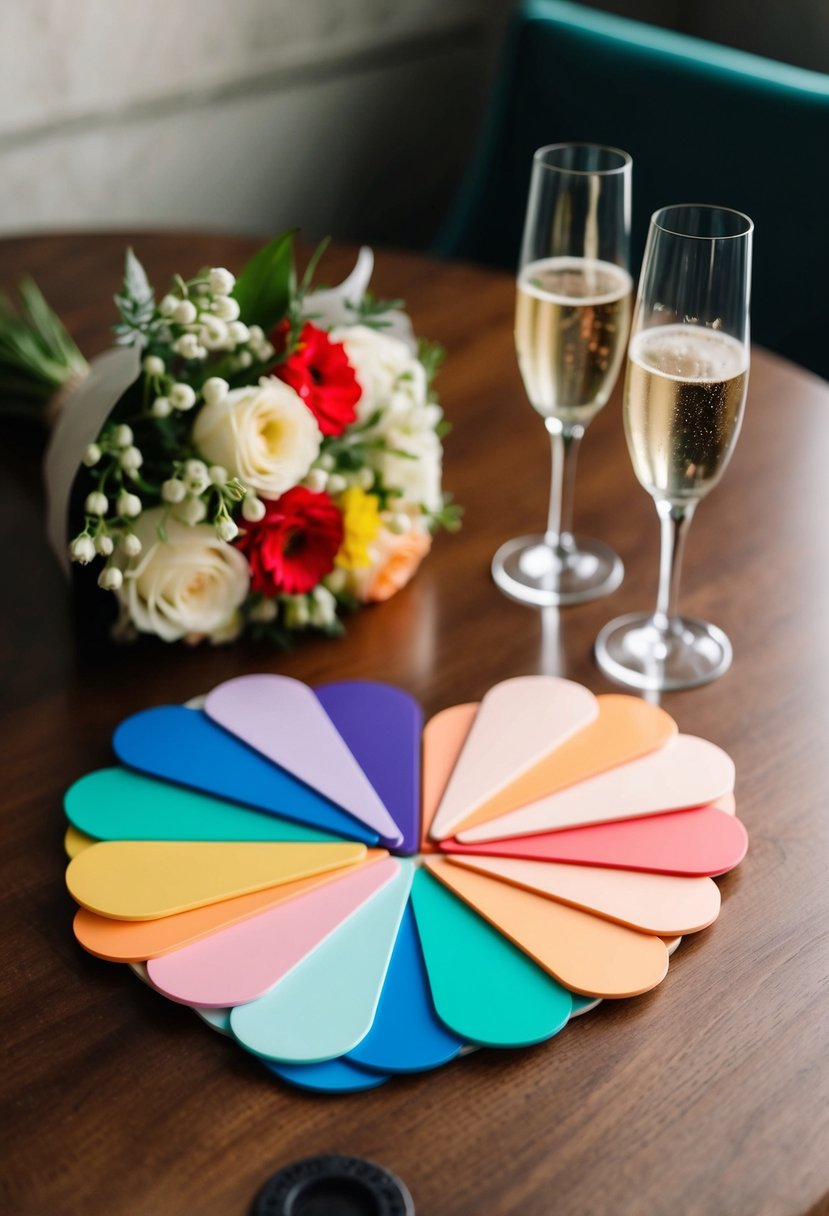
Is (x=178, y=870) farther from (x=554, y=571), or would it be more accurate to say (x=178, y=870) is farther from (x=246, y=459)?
(x=554, y=571)

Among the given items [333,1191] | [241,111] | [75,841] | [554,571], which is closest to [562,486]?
[554,571]

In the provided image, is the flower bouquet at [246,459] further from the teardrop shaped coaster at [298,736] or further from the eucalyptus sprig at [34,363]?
the eucalyptus sprig at [34,363]

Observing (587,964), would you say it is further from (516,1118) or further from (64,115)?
(64,115)

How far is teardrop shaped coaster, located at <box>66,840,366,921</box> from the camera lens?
80 cm

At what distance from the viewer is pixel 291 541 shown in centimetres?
105

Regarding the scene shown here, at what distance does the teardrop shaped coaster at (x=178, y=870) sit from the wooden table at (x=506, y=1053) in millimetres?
31

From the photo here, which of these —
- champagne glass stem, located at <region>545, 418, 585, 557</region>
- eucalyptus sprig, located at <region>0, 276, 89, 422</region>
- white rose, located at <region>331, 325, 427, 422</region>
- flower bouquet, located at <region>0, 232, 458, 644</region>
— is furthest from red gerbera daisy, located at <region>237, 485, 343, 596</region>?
eucalyptus sprig, located at <region>0, 276, 89, 422</region>

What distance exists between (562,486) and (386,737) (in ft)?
1.24

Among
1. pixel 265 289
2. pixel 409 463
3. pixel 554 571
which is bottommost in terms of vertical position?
pixel 554 571

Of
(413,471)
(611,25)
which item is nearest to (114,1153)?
(413,471)

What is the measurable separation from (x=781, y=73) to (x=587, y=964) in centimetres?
144

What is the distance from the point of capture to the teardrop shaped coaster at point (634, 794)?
86cm

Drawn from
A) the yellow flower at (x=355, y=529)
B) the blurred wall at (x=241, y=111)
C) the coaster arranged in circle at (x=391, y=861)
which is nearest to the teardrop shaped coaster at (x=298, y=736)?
the coaster arranged in circle at (x=391, y=861)

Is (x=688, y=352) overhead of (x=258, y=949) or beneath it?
overhead
